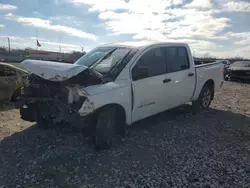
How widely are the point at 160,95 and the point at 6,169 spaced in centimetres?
332

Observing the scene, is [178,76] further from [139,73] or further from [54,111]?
[54,111]

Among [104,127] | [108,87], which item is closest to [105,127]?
[104,127]

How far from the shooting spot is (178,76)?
19.5ft

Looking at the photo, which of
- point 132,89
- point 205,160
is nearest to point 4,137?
point 132,89

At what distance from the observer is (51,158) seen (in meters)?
4.12

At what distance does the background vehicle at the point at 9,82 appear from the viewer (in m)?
7.63

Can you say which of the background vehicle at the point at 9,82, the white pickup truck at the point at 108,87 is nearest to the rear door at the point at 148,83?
the white pickup truck at the point at 108,87

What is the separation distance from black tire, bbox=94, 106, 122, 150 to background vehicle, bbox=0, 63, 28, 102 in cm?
446

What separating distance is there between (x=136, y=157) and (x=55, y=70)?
6.78 feet

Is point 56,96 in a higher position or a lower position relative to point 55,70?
lower

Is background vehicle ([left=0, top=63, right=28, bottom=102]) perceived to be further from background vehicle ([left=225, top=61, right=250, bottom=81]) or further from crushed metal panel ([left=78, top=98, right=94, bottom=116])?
background vehicle ([left=225, top=61, right=250, bottom=81])

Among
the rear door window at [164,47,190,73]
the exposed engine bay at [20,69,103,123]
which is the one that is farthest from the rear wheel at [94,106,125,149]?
the rear door window at [164,47,190,73]

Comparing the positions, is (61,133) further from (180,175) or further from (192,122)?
(192,122)

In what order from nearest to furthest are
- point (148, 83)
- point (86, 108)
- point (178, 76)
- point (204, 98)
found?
point (86, 108) → point (148, 83) → point (178, 76) → point (204, 98)
